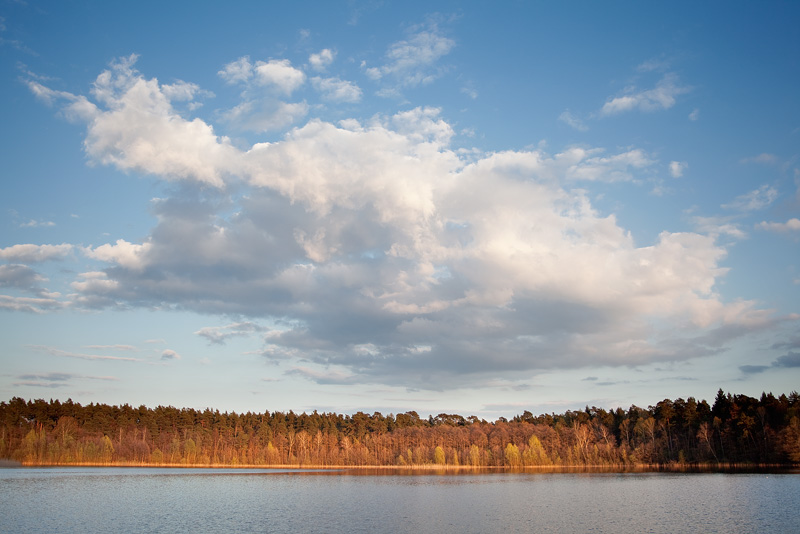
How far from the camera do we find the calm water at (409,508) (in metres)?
39.8

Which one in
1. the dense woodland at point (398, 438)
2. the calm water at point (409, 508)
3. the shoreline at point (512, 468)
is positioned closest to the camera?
the calm water at point (409, 508)

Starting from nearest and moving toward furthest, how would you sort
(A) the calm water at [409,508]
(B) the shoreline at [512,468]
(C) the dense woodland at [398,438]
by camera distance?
(A) the calm water at [409,508], (B) the shoreline at [512,468], (C) the dense woodland at [398,438]

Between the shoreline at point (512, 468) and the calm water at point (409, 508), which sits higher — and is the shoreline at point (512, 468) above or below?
below

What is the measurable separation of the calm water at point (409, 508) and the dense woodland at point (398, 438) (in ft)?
163

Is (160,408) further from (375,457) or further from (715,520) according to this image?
(715,520)

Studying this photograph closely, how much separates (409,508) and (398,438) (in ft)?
427

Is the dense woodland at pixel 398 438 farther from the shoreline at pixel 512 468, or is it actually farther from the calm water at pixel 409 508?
the calm water at pixel 409 508

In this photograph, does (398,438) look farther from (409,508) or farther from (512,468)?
(409,508)

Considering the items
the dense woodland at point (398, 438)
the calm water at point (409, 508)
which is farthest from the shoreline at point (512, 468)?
the calm water at point (409, 508)

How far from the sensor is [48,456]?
134 metres

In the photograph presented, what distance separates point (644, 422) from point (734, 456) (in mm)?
21140

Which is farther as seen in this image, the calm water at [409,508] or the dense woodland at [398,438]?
the dense woodland at [398,438]

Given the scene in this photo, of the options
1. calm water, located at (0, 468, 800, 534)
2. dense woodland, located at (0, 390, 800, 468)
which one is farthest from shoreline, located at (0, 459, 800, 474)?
calm water, located at (0, 468, 800, 534)

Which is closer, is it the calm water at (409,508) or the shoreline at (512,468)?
the calm water at (409,508)
